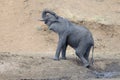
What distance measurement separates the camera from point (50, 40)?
74.0 ft

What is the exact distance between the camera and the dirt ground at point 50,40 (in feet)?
49.0

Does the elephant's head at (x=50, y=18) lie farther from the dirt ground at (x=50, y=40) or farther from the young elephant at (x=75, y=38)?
the dirt ground at (x=50, y=40)

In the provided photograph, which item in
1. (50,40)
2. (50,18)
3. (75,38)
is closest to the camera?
(75,38)

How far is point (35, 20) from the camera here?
24.5 metres

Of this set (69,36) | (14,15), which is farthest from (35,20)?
(69,36)

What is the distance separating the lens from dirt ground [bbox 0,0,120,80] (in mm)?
14930

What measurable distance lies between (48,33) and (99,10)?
371 centimetres

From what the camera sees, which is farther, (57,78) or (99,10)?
(99,10)

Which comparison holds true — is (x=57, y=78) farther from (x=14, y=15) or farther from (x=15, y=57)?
(x=14, y=15)

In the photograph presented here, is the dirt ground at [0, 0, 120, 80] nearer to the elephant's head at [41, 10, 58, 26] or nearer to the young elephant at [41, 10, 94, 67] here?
the young elephant at [41, 10, 94, 67]

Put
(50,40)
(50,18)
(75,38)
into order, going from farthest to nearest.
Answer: (50,40)
(50,18)
(75,38)

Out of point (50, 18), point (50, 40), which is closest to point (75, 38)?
point (50, 18)

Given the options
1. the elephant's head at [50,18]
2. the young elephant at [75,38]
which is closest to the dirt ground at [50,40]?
the young elephant at [75,38]

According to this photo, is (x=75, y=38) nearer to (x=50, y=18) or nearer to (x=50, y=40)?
(x=50, y=18)
